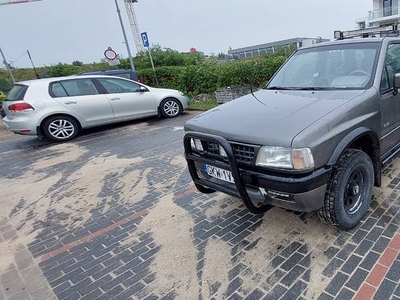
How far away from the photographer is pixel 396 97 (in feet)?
9.95

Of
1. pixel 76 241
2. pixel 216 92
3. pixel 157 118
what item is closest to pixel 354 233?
pixel 76 241

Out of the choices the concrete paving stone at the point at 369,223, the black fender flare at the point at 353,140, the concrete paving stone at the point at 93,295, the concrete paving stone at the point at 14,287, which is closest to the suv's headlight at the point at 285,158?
the black fender flare at the point at 353,140

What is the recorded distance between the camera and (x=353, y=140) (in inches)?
94.7

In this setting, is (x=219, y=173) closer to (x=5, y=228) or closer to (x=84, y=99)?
(x=5, y=228)

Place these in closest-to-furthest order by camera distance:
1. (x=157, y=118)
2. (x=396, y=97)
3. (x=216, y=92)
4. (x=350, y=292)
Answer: (x=350, y=292) → (x=396, y=97) → (x=157, y=118) → (x=216, y=92)

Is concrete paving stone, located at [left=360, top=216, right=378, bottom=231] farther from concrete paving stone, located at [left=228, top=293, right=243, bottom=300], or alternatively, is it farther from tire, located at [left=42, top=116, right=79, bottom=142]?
tire, located at [left=42, top=116, right=79, bottom=142]

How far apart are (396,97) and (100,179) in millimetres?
4210

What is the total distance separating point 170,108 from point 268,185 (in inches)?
265

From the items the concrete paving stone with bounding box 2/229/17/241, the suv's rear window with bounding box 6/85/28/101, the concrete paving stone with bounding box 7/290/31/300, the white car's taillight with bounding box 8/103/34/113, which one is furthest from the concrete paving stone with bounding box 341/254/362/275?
the suv's rear window with bounding box 6/85/28/101

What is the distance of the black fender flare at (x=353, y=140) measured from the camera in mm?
2254

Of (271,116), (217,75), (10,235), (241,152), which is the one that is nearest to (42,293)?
(10,235)

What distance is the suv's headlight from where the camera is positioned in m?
2.10

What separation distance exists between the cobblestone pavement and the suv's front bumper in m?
0.46

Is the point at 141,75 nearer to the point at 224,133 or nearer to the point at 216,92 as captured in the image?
the point at 216,92
